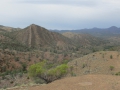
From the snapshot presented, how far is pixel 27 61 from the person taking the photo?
47031 millimetres

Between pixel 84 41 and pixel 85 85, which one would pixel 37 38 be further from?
pixel 85 85

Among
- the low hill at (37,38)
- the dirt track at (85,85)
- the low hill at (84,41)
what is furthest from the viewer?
the low hill at (84,41)

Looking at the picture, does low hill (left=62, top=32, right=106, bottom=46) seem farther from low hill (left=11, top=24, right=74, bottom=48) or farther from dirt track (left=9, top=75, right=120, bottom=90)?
dirt track (left=9, top=75, right=120, bottom=90)

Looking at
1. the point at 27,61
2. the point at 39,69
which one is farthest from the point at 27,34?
the point at 39,69

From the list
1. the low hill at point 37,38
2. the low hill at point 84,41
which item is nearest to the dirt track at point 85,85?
the low hill at point 37,38

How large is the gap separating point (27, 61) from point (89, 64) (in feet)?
79.1

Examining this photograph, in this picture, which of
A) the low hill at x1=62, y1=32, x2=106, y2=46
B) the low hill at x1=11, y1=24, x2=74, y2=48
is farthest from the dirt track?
the low hill at x1=62, y1=32, x2=106, y2=46

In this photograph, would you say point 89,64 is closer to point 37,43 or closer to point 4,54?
point 4,54

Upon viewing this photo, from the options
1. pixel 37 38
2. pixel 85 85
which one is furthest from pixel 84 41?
pixel 85 85

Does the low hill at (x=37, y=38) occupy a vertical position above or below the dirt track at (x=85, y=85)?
above

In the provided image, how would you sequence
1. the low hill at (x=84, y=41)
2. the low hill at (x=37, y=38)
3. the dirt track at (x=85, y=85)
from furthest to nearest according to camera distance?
the low hill at (x=84, y=41), the low hill at (x=37, y=38), the dirt track at (x=85, y=85)

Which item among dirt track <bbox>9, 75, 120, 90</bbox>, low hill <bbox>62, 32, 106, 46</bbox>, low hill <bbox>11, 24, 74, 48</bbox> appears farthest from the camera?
low hill <bbox>62, 32, 106, 46</bbox>

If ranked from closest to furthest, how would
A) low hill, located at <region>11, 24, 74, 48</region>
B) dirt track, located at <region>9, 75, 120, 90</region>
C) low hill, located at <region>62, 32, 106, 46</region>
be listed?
dirt track, located at <region>9, 75, 120, 90</region> → low hill, located at <region>11, 24, 74, 48</region> → low hill, located at <region>62, 32, 106, 46</region>

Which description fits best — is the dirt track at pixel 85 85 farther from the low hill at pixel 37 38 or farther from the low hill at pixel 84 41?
the low hill at pixel 84 41
